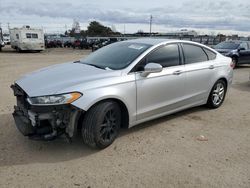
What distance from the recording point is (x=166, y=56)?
172 inches

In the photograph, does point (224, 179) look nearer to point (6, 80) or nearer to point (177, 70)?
point (177, 70)

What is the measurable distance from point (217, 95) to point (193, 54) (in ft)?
4.12

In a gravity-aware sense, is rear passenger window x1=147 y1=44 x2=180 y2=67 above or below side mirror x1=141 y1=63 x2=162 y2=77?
above

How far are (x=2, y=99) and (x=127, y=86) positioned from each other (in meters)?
3.90

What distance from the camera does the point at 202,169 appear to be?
3172mm

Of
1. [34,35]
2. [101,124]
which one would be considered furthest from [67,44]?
[101,124]

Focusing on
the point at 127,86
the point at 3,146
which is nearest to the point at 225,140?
the point at 127,86

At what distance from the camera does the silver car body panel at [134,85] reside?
3.32m

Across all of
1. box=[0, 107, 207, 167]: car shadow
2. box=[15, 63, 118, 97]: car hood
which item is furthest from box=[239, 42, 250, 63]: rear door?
box=[15, 63, 118, 97]: car hood

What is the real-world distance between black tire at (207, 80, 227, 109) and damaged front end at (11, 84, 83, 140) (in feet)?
10.8

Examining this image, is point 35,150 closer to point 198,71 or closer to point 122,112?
point 122,112

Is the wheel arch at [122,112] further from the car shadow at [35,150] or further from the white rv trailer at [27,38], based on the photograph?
the white rv trailer at [27,38]

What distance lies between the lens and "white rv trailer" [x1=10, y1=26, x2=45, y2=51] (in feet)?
82.7

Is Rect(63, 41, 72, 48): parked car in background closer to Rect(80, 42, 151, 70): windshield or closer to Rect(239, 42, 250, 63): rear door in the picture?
Rect(239, 42, 250, 63): rear door
